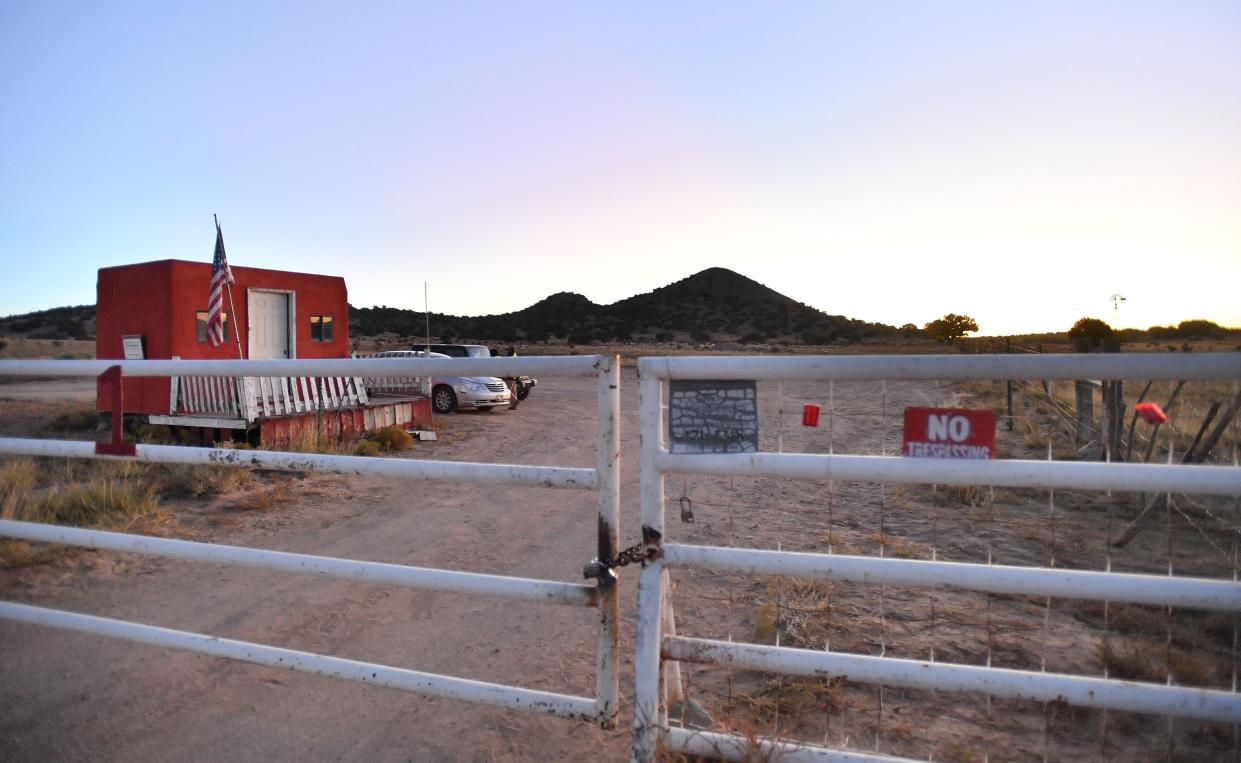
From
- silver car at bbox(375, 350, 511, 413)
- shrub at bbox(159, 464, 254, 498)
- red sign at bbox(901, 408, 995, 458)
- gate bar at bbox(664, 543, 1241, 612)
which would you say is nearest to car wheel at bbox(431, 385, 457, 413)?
silver car at bbox(375, 350, 511, 413)

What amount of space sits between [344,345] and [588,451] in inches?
351

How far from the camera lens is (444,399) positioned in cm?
1934

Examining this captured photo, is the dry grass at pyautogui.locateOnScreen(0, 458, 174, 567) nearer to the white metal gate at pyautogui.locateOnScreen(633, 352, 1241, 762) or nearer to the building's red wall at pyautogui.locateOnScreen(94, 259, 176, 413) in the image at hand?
the building's red wall at pyautogui.locateOnScreen(94, 259, 176, 413)

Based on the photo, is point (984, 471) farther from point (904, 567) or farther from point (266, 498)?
point (266, 498)

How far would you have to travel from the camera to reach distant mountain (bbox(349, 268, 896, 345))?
7812 centimetres

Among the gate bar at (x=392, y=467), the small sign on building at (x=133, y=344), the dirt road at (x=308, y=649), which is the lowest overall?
the dirt road at (x=308, y=649)

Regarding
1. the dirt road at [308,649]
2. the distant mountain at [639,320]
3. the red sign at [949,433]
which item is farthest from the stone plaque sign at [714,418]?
the distant mountain at [639,320]

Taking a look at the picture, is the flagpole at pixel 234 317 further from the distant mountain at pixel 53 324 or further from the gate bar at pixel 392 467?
the distant mountain at pixel 53 324

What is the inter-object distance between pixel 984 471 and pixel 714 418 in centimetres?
83

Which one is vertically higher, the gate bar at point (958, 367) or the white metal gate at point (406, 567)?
the gate bar at point (958, 367)

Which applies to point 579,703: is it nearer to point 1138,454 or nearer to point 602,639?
point 602,639

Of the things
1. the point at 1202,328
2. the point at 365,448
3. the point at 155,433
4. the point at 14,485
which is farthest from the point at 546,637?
the point at 1202,328

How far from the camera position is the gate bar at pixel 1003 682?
210 cm

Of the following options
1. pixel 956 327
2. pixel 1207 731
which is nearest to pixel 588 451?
pixel 1207 731
